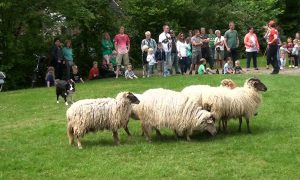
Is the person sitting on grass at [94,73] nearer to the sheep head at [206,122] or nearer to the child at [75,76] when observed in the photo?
the child at [75,76]

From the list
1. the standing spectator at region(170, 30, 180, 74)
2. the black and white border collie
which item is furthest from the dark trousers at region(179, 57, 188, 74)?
the black and white border collie

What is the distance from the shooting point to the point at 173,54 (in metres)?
24.5

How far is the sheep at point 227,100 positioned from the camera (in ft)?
39.7

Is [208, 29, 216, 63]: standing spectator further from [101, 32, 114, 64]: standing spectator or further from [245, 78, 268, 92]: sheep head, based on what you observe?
[245, 78, 268, 92]: sheep head

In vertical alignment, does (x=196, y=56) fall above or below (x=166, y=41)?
below

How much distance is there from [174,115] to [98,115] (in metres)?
1.68

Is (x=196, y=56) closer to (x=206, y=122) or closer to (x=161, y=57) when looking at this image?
(x=161, y=57)

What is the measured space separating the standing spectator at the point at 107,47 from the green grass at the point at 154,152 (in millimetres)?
9790

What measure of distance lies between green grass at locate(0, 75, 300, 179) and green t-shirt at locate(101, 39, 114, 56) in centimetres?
983

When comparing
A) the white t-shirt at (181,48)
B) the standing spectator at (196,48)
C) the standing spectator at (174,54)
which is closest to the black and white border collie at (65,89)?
the standing spectator at (174,54)

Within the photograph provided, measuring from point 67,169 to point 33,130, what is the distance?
385 cm

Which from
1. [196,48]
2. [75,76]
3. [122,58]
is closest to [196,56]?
[196,48]

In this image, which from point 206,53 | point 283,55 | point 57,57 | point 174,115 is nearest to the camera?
point 174,115

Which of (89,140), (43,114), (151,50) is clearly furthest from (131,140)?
(151,50)
